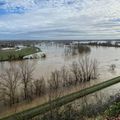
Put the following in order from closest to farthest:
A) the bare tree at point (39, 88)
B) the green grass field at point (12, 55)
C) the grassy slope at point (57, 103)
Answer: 1. the grassy slope at point (57, 103)
2. the bare tree at point (39, 88)
3. the green grass field at point (12, 55)

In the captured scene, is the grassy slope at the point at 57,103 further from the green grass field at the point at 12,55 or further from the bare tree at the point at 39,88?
the green grass field at the point at 12,55

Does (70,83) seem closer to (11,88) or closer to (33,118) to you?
(11,88)

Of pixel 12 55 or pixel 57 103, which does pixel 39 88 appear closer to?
pixel 57 103

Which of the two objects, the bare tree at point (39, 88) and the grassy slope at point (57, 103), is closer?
the grassy slope at point (57, 103)

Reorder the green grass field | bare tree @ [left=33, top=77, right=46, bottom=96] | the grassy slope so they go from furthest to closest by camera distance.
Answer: the green grass field
bare tree @ [left=33, top=77, right=46, bottom=96]
the grassy slope

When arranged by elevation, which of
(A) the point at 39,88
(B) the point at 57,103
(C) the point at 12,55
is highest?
(B) the point at 57,103

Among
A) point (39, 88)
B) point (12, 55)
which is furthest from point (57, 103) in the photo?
point (12, 55)

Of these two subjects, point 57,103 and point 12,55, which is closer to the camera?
point 57,103

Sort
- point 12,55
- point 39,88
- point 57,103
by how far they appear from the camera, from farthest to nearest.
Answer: point 12,55 < point 39,88 < point 57,103

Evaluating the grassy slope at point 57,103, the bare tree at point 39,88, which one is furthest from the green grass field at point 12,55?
the grassy slope at point 57,103

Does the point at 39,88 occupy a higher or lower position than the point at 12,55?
lower

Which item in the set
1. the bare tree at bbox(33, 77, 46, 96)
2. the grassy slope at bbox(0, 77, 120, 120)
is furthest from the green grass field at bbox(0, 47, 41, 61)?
the grassy slope at bbox(0, 77, 120, 120)

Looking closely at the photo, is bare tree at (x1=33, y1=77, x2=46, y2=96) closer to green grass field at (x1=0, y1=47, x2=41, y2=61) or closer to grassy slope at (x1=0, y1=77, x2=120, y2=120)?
grassy slope at (x1=0, y1=77, x2=120, y2=120)

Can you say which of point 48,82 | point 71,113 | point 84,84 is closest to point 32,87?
point 48,82
